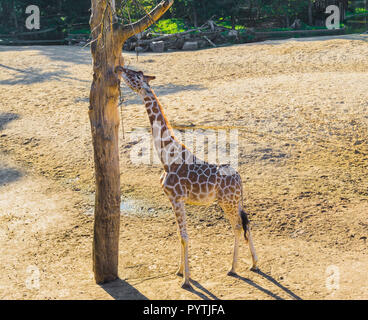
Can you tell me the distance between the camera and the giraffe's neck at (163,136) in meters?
6.20

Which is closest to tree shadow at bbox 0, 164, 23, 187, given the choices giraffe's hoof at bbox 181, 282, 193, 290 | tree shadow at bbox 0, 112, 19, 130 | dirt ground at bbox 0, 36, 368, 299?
dirt ground at bbox 0, 36, 368, 299

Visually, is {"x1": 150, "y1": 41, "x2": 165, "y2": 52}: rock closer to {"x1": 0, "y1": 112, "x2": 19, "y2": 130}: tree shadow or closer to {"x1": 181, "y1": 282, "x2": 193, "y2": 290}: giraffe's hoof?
{"x1": 0, "y1": 112, "x2": 19, "y2": 130}: tree shadow

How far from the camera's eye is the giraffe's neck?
6203 mm

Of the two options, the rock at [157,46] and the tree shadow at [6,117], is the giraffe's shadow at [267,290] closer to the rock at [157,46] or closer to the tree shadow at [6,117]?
the tree shadow at [6,117]

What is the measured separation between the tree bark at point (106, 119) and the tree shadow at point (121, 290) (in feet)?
0.37

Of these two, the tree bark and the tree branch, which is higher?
the tree branch

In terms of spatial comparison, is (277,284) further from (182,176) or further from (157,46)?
(157,46)

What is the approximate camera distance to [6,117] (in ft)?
42.9

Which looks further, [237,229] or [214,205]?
[214,205]

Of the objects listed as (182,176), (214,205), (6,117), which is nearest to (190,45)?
(6,117)

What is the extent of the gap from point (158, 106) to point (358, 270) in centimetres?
329

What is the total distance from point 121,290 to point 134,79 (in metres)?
2.64

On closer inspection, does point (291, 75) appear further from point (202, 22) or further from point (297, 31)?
point (202, 22)

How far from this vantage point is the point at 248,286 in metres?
6.10
